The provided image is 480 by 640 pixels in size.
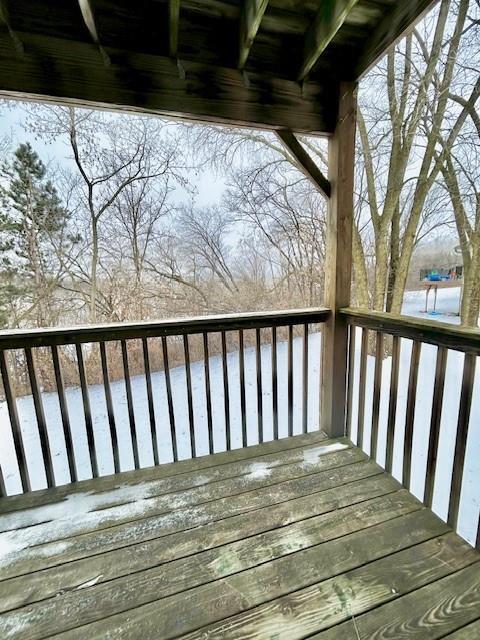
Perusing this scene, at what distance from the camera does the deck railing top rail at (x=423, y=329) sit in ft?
4.03

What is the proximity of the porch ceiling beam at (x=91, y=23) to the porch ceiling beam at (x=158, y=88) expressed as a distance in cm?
3

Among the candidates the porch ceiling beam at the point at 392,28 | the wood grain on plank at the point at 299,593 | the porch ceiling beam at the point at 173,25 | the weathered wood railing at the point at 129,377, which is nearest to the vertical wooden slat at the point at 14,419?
the weathered wood railing at the point at 129,377

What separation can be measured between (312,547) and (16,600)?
121 centimetres

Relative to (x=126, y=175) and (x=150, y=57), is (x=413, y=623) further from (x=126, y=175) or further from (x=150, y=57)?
(x=126, y=175)

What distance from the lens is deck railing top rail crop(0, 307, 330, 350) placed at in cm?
160

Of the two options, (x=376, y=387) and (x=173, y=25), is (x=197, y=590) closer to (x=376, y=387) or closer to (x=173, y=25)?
(x=376, y=387)

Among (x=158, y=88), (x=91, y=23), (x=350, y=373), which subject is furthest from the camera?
(x=350, y=373)

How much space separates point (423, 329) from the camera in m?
1.43

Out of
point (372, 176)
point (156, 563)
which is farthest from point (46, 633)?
point (372, 176)

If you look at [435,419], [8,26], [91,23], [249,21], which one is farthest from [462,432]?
[8,26]

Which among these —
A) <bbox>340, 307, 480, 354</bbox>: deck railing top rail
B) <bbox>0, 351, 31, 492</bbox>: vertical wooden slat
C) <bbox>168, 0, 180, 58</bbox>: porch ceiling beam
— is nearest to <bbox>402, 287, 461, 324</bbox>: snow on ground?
<bbox>340, 307, 480, 354</bbox>: deck railing top rail

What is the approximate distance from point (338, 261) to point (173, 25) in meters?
1.57

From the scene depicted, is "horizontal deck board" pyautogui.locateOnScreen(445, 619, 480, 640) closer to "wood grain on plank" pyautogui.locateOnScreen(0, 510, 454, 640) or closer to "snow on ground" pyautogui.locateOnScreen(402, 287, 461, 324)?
"wood grain on plank" pyautogui.locateOnScreen(0, 510, 454, 640)

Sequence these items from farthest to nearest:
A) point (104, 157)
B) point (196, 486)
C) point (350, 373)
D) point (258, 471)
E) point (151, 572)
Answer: point (104, 157) → point (350, 373) → point (258, 471) → point (196, 486) → point (151, 572)
